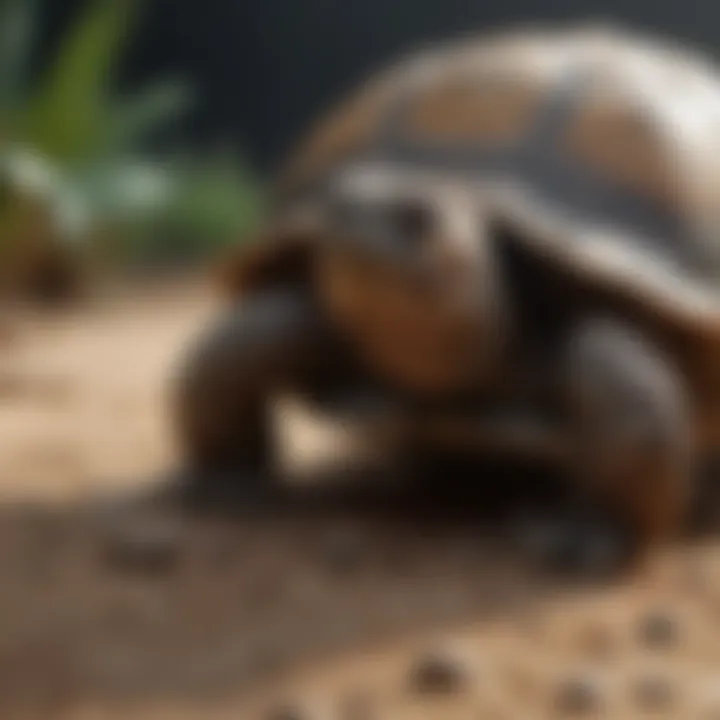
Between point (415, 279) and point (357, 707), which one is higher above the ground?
point (415, 279)

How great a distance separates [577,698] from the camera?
134 cm

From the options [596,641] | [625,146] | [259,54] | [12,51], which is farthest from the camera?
[259,54]

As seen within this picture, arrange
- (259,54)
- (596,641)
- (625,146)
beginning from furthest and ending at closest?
1. (259,54)
2. (625,146)
3. (596,641)

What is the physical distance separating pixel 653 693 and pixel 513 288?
0.67 meters

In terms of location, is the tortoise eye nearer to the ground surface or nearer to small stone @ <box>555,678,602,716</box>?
the ground surface

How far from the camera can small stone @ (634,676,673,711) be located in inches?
53.1

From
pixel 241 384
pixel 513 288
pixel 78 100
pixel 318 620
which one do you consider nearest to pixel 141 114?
pixel 78 100

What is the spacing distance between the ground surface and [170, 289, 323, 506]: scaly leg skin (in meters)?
0.10

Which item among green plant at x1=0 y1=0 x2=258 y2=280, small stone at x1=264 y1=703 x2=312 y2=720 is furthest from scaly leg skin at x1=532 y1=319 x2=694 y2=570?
green plant at x1=0 y1=0 x2=258 y2=280

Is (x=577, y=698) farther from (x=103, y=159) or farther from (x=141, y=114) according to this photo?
(x=141, y=114)

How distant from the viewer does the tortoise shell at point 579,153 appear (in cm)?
187

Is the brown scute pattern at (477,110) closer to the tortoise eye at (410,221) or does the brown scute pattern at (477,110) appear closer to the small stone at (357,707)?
the tortoise eye at (410,221)

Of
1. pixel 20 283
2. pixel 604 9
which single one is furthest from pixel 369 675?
pixel 604 9

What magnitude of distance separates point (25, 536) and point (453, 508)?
19.5 inches
